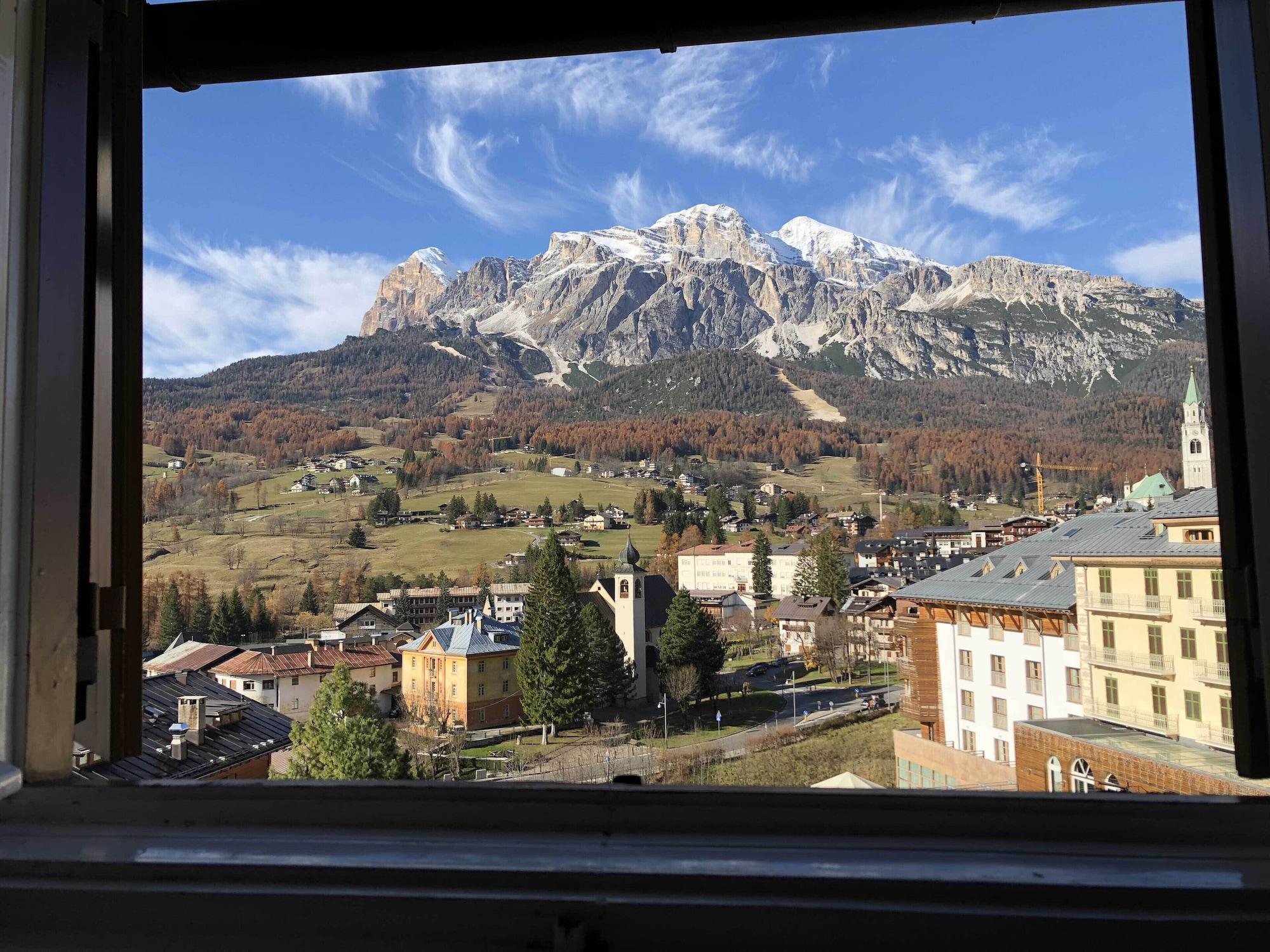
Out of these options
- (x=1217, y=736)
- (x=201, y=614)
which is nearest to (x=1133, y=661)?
(x=1217, y=736)

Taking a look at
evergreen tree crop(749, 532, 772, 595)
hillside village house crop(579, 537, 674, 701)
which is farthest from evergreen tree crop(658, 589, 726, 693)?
evergreen tree crop(749, 532, 772, 595)

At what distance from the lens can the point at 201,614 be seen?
1901 mm

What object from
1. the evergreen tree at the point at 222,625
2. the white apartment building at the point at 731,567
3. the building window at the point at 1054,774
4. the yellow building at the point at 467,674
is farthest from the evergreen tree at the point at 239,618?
the building window at the point at 1054,774

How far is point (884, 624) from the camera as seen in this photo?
200 cm

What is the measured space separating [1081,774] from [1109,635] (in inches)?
10.4

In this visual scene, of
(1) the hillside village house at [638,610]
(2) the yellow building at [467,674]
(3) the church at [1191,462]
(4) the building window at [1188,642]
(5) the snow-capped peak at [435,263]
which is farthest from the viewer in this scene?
(5) the snow-capped peak at [435,263]

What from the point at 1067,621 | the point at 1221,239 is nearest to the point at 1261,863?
the point at 1221,239

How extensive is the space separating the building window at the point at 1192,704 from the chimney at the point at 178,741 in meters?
1.36

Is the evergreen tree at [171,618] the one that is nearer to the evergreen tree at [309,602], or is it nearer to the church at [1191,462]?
the evergreen tree at [309,602]

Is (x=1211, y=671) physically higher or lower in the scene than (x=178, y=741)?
higher

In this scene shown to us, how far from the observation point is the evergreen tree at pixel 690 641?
2.46m

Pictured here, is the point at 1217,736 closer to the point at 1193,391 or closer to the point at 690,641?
the point at 1193,391

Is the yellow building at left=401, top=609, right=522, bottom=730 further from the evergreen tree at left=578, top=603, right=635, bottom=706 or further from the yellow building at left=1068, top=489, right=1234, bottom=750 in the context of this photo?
the yellow building at left=1068, top=489, right=1234, bottom=750

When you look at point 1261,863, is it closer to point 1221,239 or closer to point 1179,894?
point 1179,894
